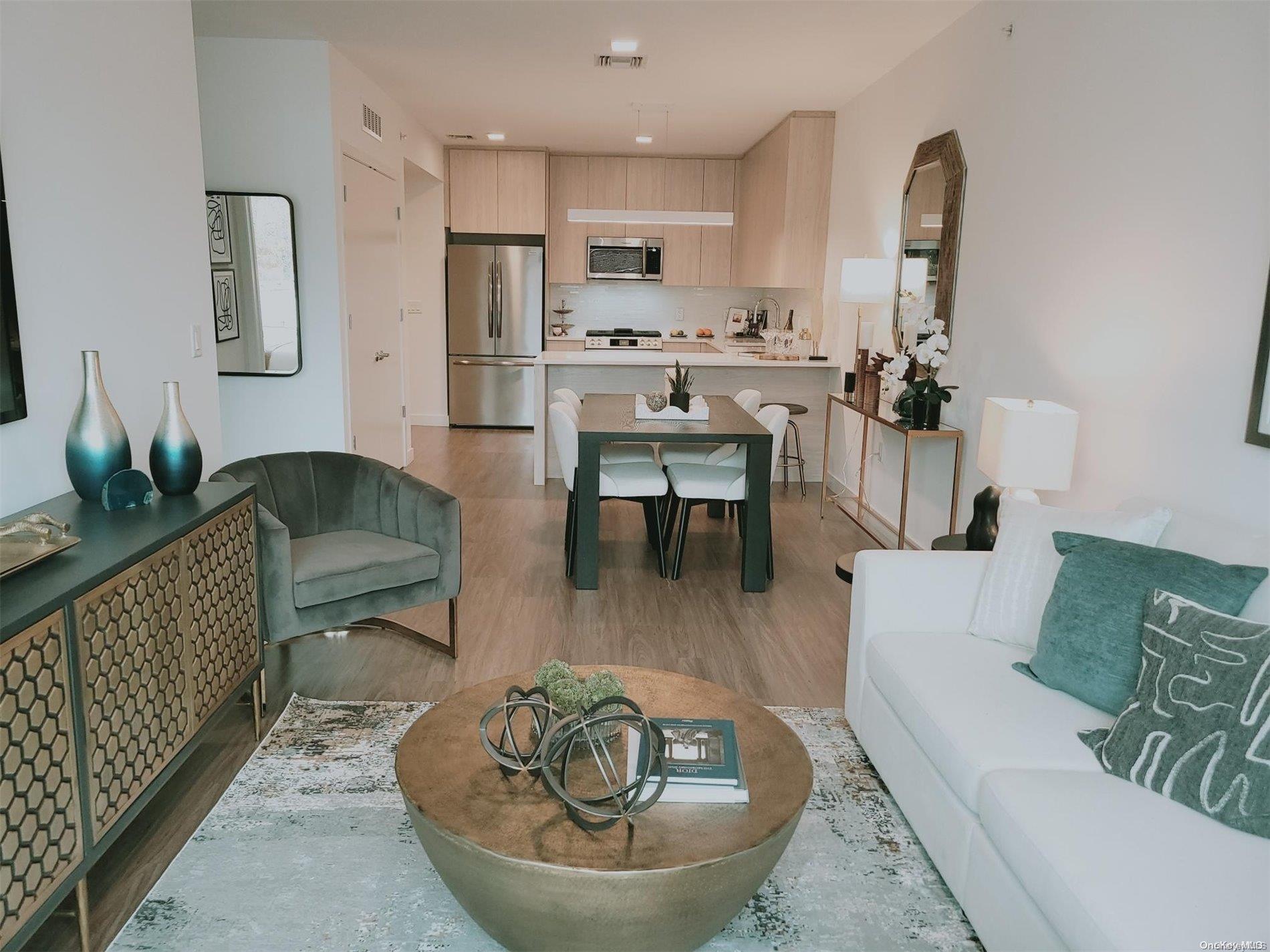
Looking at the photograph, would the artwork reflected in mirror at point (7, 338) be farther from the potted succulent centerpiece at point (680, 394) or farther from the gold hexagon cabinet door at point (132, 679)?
the potted succulent centerpiece at point (680, 394)

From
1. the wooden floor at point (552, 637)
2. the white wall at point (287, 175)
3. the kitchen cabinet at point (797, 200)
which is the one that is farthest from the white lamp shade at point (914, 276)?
the white wall at point (287, 175)

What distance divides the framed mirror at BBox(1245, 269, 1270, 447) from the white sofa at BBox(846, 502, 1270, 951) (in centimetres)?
27

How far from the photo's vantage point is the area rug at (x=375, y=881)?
195 centimetres

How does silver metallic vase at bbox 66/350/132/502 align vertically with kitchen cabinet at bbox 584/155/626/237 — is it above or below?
below

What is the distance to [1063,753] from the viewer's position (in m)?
1.96

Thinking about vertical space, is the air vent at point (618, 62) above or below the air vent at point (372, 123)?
above

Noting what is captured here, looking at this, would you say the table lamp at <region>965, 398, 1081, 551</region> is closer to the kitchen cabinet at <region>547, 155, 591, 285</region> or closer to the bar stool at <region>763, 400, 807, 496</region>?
the bar stool at <region>763, 400, 807, 496</region>

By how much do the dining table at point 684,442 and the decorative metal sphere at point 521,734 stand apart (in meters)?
2.24

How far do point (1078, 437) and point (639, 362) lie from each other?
370 centimetres

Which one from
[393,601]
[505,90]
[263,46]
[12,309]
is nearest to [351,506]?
[393,601]

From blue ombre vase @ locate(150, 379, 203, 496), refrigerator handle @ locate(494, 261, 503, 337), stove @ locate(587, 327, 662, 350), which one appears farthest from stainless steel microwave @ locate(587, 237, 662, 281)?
blue ombre vase @ locate(150, 379, 203, 496)

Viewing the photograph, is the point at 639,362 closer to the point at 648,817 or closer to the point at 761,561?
the point at 761,561

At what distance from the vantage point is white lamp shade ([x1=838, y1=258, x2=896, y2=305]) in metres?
5.34

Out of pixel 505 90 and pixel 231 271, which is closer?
pixel 231 271
